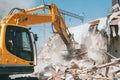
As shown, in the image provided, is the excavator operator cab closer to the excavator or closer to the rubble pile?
the excavator

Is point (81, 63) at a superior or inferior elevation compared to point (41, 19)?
inferior

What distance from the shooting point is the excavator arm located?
1343cm

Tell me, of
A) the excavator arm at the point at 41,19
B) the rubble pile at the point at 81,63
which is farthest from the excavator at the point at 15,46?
the rubble pile at the point at 81,63

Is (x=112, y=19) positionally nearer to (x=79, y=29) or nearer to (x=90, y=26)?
(x=90, y=26)

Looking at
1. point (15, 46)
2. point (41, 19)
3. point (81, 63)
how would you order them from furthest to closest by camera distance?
point (81, 63)
point (41, 19)
point (15, 46)

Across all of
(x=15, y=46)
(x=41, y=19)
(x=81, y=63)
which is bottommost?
(x=81, y=63)

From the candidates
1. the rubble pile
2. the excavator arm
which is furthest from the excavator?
the rubble pile

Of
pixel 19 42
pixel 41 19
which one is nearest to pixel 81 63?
pixel 41 19

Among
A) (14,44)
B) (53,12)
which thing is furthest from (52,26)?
(14,44)

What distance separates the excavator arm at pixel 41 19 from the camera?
13430 mm

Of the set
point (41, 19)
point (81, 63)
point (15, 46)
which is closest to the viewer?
point (15, 46)

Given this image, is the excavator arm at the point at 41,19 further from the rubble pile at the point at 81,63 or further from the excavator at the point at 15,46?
the rubble pile at the point at 81,63

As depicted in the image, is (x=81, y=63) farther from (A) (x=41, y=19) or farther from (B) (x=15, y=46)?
(B) (x=15, y=46)

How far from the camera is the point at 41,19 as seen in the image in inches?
600
